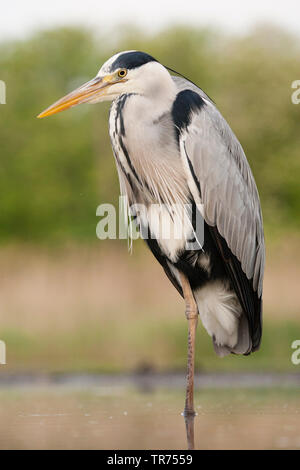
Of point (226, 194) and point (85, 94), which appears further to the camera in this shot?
point (226, 194)

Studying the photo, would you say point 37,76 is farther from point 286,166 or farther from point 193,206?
point 193,206

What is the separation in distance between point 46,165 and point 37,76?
19.7 feet

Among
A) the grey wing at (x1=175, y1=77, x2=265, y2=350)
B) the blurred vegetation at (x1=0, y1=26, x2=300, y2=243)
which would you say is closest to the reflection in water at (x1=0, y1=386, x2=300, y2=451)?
the grey wing at (x1=175, y1=77, x2=265, y2=350)

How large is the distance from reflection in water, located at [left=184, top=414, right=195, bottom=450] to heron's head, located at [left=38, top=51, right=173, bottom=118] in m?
2.04

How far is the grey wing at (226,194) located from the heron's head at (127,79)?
29cm

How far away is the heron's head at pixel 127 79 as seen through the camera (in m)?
5.80

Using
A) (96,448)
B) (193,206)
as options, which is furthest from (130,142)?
(96,448)

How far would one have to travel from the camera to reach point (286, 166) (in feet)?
85.7

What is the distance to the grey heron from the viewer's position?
5871 millimetres

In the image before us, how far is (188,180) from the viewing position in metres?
5.98

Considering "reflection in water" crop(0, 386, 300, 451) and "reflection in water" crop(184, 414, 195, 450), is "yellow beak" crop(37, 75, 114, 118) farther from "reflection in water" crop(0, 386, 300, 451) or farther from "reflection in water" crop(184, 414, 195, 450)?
"reflection in water" crop(184, 414, 195, 450)

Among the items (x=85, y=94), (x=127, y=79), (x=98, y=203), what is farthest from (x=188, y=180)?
(x=98, y=203)

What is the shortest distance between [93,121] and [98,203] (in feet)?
17.5

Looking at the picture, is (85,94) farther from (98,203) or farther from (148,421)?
(98,203)
